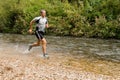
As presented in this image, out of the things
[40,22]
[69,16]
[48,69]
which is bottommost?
[69,16]

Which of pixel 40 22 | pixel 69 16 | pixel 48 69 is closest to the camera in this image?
pixel 48 69

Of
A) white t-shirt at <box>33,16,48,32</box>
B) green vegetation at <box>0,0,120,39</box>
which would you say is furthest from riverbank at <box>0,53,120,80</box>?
green vegetation at <box>0,0,120,39</box>

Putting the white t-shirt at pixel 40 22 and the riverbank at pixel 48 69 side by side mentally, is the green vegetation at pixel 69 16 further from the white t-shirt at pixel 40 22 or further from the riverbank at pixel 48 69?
the riverbank at pixel 48 69

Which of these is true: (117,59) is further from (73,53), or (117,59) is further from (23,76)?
(23,76)

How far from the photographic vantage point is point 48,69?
13.0m

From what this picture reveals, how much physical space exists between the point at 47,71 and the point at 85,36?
15731 mm

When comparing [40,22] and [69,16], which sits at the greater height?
[40,22]

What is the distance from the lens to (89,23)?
29.2 metres

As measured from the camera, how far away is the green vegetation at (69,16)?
2784 cm

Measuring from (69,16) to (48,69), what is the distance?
17.5 metres

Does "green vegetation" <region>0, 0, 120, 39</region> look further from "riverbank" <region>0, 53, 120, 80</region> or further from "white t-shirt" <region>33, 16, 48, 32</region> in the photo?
"riverbank" <region>0, 53, 120, 80</region>

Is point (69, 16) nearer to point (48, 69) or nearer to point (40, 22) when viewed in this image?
point (40, 22)

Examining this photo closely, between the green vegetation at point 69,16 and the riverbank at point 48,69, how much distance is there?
12.3 metres

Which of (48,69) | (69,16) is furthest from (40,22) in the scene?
(69,16)
